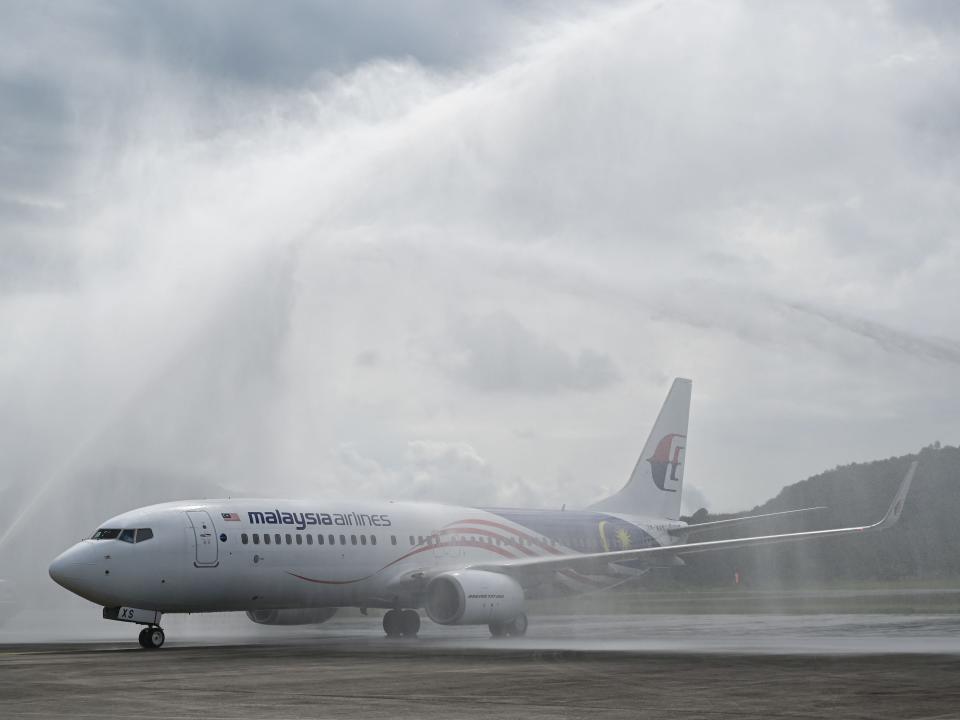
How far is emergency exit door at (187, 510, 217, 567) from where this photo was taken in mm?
36469

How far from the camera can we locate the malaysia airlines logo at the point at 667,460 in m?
56.9

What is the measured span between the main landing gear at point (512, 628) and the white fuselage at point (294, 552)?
114 inches

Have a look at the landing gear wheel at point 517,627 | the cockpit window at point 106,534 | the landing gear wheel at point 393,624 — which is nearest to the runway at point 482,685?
the cockpit window at point 106,534

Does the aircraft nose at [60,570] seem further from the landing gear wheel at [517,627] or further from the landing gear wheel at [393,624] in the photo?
the landing gear wheel at [517,627]

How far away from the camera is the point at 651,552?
1694 inches

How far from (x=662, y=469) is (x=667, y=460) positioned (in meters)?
0.62

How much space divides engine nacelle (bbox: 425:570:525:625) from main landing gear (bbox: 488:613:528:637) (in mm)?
643

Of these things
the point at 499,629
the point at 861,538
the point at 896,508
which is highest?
the point at 861,538

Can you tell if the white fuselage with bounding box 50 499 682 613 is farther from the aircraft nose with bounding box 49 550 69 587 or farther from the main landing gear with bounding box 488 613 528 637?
the main landing gear with bounding box 488 613 528 637

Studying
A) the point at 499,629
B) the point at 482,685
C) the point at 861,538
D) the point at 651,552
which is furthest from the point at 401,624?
the point at 861,538

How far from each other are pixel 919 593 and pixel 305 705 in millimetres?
59206

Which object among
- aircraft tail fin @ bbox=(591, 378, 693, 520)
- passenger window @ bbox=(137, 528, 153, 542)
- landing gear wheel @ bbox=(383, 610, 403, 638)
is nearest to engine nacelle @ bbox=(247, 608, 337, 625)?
landing gear wheel @ bbox=(383, 610, 403, 638)

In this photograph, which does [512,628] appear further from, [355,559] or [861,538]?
[861,538]

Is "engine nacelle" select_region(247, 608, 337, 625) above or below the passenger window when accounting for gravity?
below
